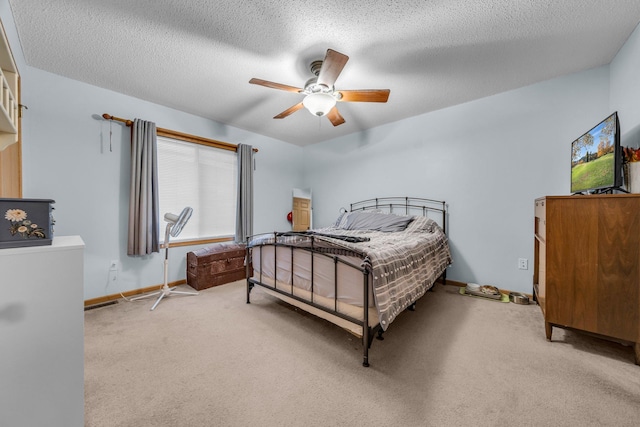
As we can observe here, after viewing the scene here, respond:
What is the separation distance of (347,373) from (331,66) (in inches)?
89.0

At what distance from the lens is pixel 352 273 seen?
182 centimetres

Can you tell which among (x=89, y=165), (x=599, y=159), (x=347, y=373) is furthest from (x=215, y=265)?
(x=599, y=159)

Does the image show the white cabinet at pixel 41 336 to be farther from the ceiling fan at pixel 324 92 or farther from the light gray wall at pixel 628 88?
the light gray wall at pixel 628 88

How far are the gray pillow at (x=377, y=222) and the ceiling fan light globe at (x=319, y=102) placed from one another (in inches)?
70.6

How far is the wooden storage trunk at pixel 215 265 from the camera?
331 cm

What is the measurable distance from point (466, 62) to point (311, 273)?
2538 mm

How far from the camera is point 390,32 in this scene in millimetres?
1952

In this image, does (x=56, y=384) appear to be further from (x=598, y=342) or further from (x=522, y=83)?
(x=522, y=83)

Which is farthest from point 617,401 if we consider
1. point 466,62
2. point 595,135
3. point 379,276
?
point 466,62

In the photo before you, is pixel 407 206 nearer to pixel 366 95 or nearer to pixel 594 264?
pixel 366 95

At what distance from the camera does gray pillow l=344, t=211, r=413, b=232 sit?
332 cm

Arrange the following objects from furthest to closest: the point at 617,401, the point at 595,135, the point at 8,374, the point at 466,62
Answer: the point at 466,62 < the point at 595,135 < the point at 617,401 < the point at 8,374

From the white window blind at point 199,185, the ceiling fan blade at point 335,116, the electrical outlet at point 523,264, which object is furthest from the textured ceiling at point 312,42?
the electrical outlet at point 523,264

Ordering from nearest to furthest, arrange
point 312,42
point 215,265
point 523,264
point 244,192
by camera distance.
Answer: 1. point 312,42
2. point 523,264
3. point 215,265
4. point 244,192
